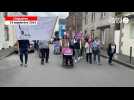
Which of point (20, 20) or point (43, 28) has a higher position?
point (20, 20)

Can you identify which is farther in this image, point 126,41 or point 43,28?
point 126,41

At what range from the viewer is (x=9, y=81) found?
9281 mm

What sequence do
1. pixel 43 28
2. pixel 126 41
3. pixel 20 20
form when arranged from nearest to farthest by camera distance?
pixel 20 20 → pixel 43 28 → pixel 126 41

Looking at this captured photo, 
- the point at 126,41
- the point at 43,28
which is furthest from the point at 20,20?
the point at 126,41

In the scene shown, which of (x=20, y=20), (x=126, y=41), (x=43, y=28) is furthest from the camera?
(x=126, y=41)

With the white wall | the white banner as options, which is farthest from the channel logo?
the white wall

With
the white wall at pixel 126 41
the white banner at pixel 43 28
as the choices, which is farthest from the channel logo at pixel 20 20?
the white wall at pixel 126 41

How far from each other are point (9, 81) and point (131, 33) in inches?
530

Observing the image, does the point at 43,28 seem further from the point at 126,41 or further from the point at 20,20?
the point at 126,41

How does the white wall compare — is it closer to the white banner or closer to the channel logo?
the white banner
